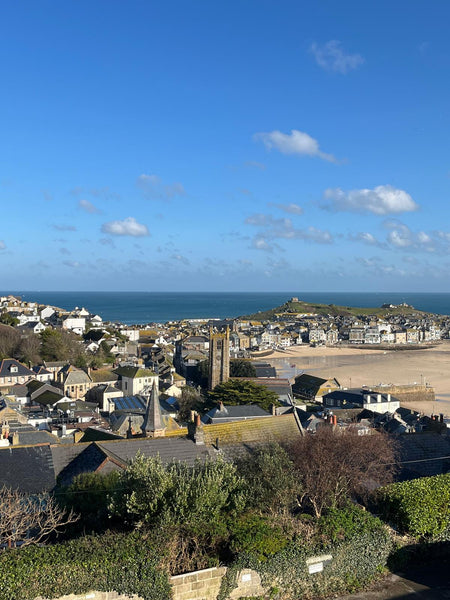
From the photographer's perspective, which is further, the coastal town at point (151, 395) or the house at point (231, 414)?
the house at point (231, 414)

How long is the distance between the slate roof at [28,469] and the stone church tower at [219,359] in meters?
36.0

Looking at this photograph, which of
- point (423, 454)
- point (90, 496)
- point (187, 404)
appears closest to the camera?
point (90, 496)

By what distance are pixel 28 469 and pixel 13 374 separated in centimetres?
3354

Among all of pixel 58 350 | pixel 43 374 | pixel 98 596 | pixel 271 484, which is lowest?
pixel 43 374

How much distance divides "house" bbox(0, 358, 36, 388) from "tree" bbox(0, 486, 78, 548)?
34.4 m

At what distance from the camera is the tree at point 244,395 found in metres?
40.0

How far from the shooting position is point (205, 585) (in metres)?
9.78

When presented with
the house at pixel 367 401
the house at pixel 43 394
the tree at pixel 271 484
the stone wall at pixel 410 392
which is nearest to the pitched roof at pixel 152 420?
the tree at pixel 271 484

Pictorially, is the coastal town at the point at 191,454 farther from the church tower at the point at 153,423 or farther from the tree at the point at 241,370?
the tree at the point at 241,370

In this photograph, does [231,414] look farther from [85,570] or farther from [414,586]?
[85,570]

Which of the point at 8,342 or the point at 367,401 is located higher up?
the point at 8,342

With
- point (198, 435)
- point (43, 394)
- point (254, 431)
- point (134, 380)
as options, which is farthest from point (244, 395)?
point (198, 435)

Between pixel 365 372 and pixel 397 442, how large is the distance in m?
53.5

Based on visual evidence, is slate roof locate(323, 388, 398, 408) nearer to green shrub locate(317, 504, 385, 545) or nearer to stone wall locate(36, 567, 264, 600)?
green shrub locate(317, 504, 385, 545)
